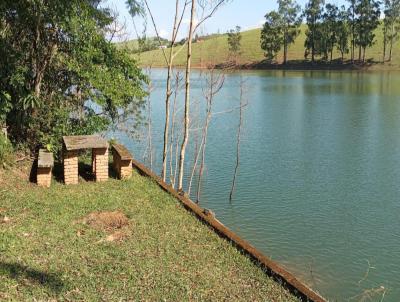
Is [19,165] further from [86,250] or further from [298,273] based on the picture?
[298,273]

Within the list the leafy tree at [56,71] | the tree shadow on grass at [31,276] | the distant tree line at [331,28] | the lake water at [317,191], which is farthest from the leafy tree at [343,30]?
the tree shadow on grass at [31,276]

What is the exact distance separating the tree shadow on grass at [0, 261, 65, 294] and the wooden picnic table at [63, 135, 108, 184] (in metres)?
4.32

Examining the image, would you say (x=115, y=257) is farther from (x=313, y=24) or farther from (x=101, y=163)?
(x=313, y=24)

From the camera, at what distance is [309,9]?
8075cm

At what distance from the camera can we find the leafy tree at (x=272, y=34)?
81062 millimetres

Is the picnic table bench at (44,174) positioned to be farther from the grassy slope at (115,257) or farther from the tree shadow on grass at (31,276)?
the tree shadow on grass at (31,276)

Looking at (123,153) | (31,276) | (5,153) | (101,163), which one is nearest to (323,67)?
(123,153)

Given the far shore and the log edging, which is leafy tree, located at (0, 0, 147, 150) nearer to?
the log edging

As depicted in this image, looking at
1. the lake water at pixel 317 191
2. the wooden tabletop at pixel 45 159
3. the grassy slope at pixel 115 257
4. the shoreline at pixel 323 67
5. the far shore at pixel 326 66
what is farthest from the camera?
the far shore at pixel 326 66

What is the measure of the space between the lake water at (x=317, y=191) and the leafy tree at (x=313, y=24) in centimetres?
5204

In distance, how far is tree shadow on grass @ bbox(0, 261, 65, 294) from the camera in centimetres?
608

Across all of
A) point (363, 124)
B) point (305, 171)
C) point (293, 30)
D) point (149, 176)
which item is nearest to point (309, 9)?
point (293, 30)

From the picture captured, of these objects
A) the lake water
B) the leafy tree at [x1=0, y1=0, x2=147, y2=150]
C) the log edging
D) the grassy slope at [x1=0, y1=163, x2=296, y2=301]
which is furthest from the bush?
the lake water

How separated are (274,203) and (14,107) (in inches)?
293
